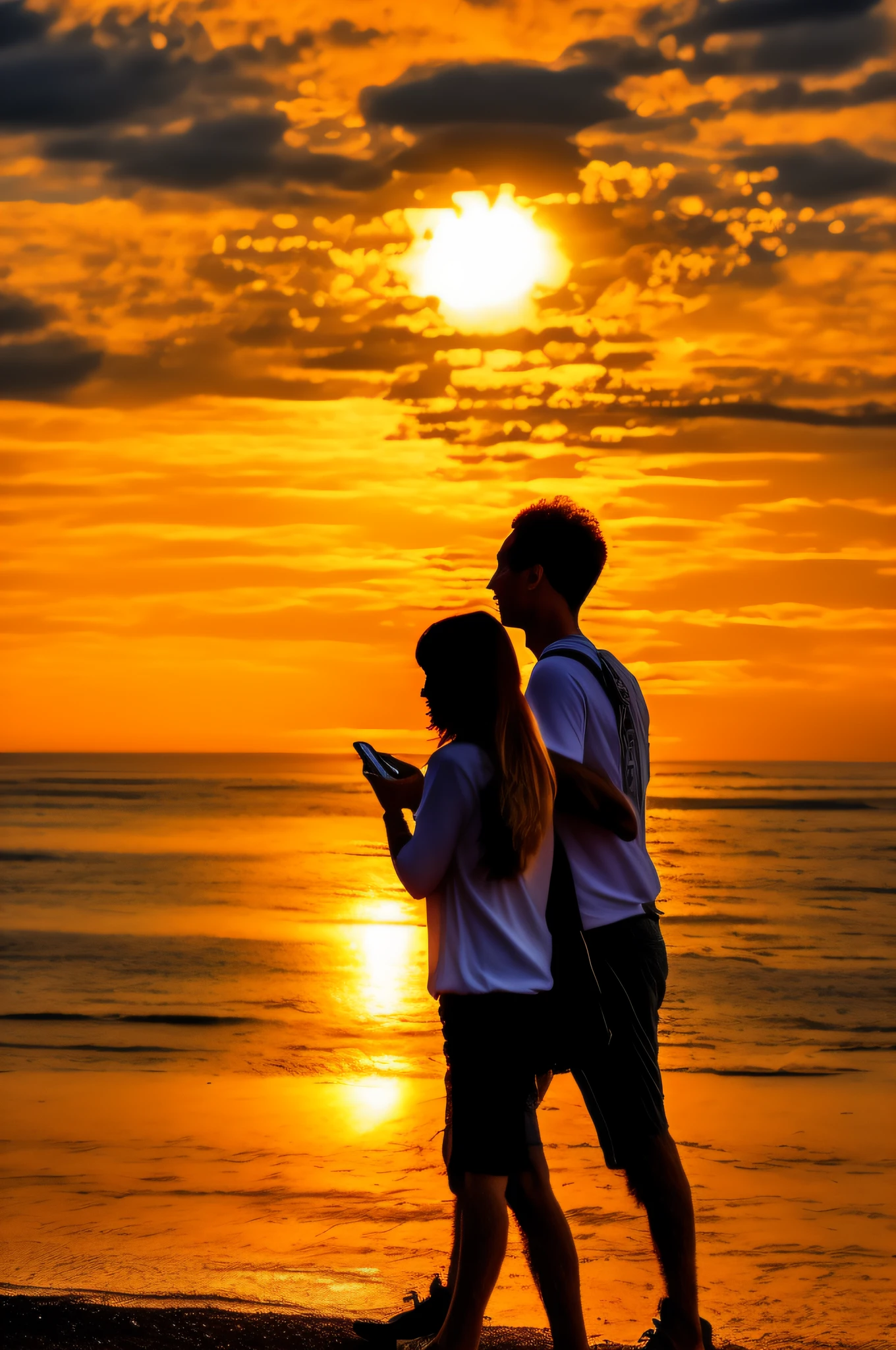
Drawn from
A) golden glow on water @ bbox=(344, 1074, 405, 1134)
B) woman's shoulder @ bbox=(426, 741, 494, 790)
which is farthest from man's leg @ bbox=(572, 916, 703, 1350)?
golden glow on water @ bbox=(344, 1074, 405, 1134)

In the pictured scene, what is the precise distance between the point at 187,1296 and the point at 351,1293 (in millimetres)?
527

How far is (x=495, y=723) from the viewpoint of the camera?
2877 mm

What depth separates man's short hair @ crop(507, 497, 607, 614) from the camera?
3.30 metres

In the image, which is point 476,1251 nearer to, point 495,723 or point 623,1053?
point 623,1053

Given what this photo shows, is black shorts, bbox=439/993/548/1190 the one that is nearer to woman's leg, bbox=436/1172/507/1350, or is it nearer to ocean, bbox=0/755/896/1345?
woman's leg, bbox=436/1172/507/1350

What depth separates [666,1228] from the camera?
3.11 metres

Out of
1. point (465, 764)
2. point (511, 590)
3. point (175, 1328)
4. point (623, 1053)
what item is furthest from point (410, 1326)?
point (511, 590)

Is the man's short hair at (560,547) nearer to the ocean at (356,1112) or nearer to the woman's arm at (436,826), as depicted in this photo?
the woman's arm at (436,826)

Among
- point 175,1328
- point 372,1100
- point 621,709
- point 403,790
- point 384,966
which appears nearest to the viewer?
point 403,790

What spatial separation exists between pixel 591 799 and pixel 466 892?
0.38 metres

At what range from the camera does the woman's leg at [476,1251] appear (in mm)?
2900

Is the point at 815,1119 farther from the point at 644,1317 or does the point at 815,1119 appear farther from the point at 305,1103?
the point at 644,1317

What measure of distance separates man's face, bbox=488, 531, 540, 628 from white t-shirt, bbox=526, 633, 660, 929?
19 cm

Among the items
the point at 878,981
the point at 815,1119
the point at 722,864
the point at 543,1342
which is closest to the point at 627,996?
the point at 543,1342
